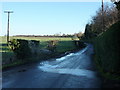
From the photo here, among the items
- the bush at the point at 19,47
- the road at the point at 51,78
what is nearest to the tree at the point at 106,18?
the bush at the point at 19,47

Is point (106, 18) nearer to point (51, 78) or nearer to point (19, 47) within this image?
point (19, 47)

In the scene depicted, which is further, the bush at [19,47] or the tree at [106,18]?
the tree at [106,18]

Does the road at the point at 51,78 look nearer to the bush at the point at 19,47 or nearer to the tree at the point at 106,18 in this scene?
the bush at the point at 19,47

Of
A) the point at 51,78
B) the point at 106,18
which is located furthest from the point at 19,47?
the point at 106,18

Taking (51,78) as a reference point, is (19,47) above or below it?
above

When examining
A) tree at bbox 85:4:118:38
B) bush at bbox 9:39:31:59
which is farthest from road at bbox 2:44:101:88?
tree at bbox 85:4:118:38

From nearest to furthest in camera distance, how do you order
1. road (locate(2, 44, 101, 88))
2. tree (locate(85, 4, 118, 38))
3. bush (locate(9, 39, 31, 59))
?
road (locate(2, 44, 101, 88)), bush (locate(9, 39, 31, 59)), tree (locate(85, 4, 118, 38))

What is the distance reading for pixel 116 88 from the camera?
1081 cm

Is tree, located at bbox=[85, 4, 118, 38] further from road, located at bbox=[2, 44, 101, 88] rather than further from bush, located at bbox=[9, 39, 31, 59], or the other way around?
road, located at bbox=[2, 44, 101, 88]

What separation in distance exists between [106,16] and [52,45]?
543 inches

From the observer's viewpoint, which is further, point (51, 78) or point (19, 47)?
point (19, 47)

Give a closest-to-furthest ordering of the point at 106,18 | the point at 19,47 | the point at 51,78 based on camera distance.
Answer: the point at 51,78 → the point at 19,47 → the point at 106,18

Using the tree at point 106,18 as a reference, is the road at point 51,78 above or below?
below

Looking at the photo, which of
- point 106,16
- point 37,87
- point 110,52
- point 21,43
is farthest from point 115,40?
point 106,16
